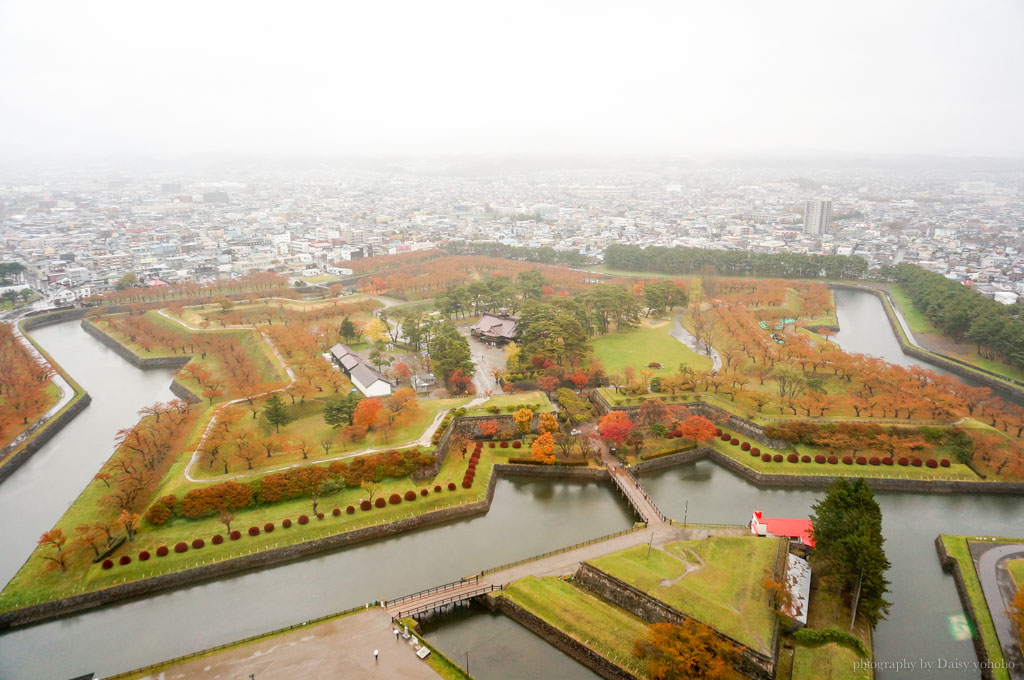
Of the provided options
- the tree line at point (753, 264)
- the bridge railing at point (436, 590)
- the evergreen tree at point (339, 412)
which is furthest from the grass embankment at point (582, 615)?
the tree line at point (753, 264)

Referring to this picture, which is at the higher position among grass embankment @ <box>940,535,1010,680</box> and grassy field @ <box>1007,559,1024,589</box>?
grassy field @ <box>1007,559,1024,589</box>

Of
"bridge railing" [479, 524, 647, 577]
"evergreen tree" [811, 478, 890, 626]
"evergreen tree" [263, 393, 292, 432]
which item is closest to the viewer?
"evergreen tree" [811, 478, 890, 626]

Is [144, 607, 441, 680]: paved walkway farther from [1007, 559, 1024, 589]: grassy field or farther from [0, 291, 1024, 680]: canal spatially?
[1007, 559, 1024, 589]: grassy field

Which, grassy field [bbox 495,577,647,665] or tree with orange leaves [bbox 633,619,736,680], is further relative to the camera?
grassy field [bbox 495,577,647,665]

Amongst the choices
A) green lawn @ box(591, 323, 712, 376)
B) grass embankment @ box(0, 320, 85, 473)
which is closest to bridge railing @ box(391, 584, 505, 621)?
green lawn @ box(591, 323, 712, 376)

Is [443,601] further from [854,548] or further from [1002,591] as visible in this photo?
[1002,591]

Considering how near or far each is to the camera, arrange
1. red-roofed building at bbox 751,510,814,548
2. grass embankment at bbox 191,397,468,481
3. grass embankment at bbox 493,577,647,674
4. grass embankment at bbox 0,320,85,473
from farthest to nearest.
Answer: grass embankment at bbox 0,320,85,473, grass embankment at bbox 191,397,468,481, red-roofed building at bbox 751,510,814,548, grass embankment at bbox 493,577,647,674

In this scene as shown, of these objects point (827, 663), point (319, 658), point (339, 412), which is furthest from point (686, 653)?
point (339, 412)
